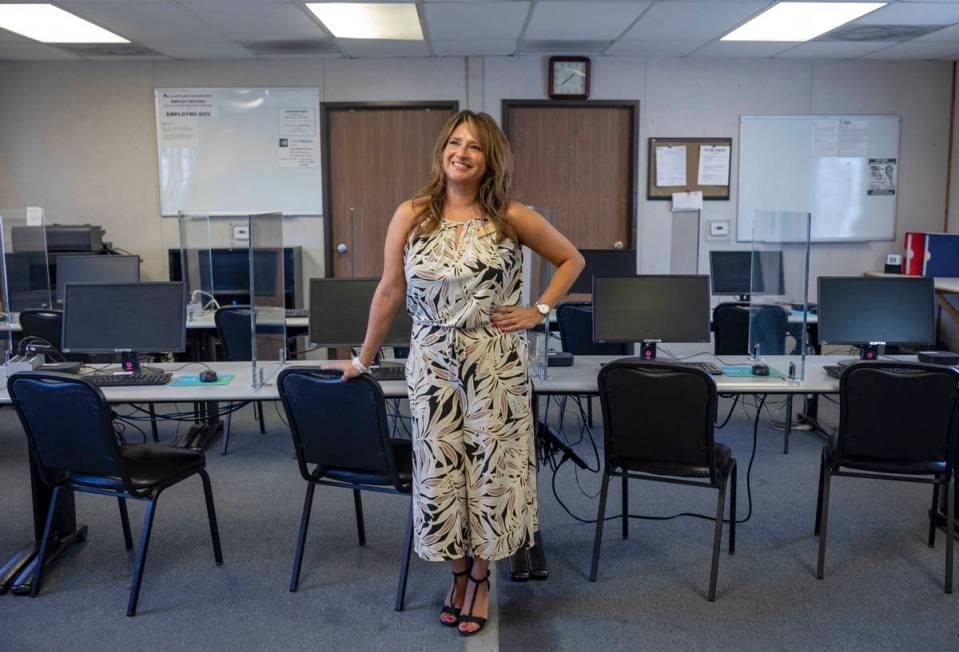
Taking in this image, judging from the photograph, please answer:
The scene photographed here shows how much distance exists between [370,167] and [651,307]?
11.3ft

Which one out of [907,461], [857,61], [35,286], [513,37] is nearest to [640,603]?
[907,461]

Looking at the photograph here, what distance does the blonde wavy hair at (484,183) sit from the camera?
2162mm

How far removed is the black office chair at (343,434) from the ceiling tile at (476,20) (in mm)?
2893

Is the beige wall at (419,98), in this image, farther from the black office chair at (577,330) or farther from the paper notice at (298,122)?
the black office chair at (577,330)

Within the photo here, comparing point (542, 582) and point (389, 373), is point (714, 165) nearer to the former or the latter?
point (389, 373)

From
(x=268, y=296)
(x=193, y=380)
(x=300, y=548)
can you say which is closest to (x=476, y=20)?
(x=268, y=296)

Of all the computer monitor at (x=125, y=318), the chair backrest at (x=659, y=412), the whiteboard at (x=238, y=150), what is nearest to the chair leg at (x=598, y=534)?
the chair backrest at (x=659, y=412)

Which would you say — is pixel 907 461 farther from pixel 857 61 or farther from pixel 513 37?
pixel 857 61

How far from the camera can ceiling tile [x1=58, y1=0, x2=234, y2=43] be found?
4441mm

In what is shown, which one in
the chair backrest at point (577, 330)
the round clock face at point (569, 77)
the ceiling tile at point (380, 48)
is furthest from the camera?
the round clock face at point (569, 77)

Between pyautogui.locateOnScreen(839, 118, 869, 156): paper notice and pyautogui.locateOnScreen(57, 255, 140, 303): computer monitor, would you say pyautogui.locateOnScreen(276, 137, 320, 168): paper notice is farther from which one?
pyautogui.locateOnScreen(839, 118, 869, 156): paper notice

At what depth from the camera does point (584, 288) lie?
4770 millimetres

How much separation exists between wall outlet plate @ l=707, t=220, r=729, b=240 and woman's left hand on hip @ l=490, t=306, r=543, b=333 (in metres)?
4.31

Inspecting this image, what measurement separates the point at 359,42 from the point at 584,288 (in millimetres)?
2397
